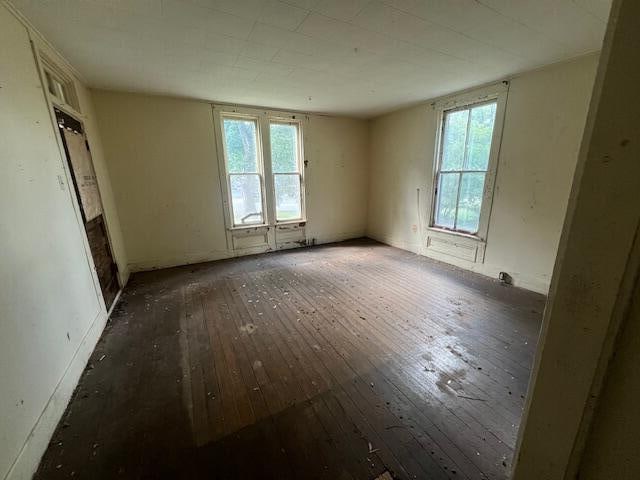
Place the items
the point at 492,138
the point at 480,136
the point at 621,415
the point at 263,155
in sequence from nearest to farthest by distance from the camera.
A: the point at 621,415
the point at 492,138
the point at 480,136
the point at 263,155

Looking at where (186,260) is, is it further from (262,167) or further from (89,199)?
(262,167)

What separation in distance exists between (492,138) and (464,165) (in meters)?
0.48

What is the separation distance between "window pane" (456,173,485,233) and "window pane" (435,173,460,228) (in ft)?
0.31

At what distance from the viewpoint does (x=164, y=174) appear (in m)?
3.79

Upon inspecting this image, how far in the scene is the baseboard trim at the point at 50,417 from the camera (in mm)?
1207

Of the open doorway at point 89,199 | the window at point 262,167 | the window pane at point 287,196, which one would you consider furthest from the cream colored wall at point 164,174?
the open doorway at point 89,199

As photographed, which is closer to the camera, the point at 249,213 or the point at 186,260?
the point at 186,260

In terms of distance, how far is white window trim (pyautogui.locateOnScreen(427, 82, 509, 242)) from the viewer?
10.2 feet

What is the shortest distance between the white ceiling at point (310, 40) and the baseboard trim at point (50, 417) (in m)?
2.44

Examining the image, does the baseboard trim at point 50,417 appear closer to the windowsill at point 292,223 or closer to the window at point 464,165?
the windowsill at point 292,223

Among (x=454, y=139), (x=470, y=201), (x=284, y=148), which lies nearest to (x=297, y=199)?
(x=284, y=148)

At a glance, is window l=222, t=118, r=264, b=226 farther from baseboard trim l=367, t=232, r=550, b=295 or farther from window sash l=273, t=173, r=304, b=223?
baseboard trim l=367, t=232, r=550, b=295

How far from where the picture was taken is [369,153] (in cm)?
543

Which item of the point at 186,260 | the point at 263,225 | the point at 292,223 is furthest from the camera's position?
the point at 292,223
